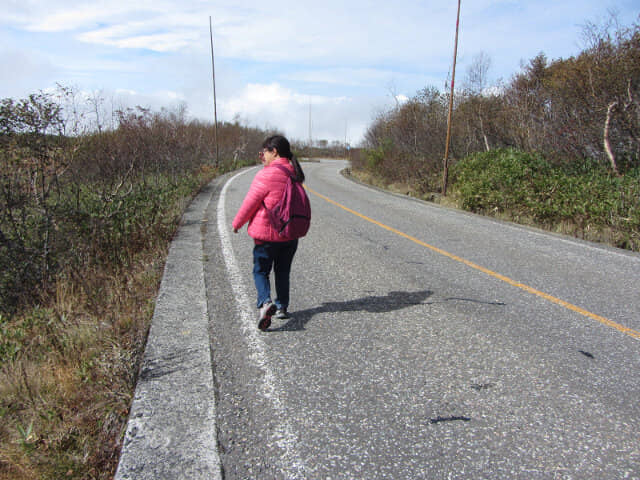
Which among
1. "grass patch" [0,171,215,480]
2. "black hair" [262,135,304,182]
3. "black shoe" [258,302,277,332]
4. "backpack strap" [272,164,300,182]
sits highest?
"black hair" [262,135,304,182]

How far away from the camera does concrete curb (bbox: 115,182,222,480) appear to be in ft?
7.54

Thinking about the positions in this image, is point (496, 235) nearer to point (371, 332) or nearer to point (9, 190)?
point (371, 332)

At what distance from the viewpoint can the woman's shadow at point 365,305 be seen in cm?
422

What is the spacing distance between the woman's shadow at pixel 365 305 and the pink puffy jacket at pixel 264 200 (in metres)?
0.78

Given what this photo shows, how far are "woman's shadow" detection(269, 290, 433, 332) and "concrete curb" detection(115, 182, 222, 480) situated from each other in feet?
2.60

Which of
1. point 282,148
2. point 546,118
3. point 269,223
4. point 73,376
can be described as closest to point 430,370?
point 269,223

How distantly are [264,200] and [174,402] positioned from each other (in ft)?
5.79

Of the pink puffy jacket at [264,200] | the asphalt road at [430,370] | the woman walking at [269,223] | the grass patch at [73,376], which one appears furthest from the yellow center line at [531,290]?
the grass patch at [73,376]

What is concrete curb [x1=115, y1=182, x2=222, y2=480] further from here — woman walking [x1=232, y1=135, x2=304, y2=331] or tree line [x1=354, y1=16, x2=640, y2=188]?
tree line [x1=354, y1=16, x2=640, y2=188]

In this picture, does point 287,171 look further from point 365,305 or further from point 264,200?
point 365,305

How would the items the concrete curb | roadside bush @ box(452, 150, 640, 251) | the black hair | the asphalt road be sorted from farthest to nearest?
roadside bush @ box(452, 150, 640, 251)
the black hair
the asphalt road
the concrete curb

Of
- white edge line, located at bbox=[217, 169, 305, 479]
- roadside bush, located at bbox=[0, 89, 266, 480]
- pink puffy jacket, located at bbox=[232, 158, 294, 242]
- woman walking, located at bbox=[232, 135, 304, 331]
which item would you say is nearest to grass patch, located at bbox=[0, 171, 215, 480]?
roadside bush, located at bbox=[0, 89, 266, 480]

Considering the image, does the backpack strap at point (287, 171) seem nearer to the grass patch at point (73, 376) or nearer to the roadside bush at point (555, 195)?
the grass patch at point (73, 376)

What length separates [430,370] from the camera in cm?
334
